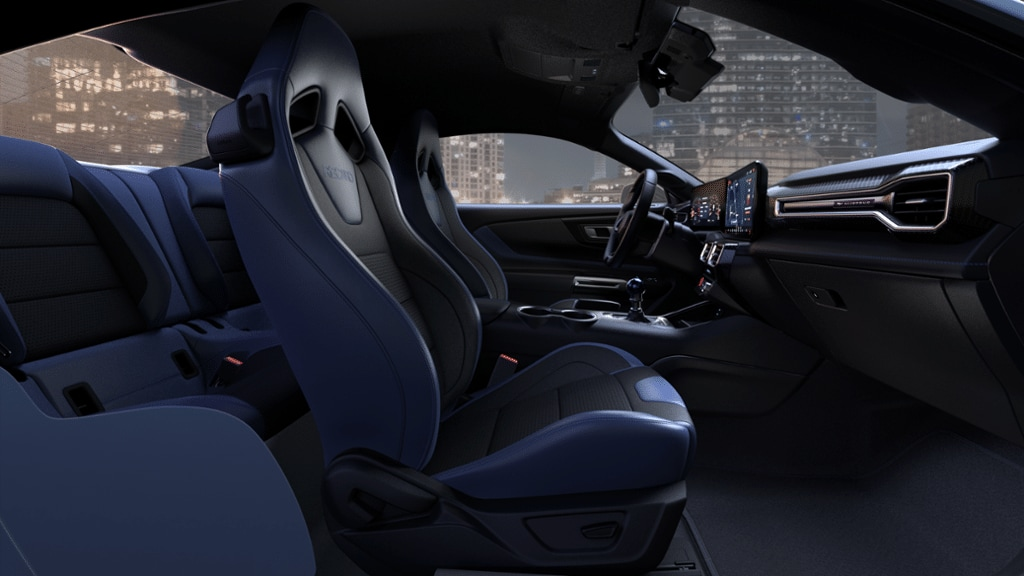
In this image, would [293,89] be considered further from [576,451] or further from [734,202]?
[734,202]

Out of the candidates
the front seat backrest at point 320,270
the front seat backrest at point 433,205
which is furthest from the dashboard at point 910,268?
the front seat backrest at point 433,205

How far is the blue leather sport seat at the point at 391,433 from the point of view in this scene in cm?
99

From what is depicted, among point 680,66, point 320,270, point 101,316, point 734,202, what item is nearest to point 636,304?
point 734,202

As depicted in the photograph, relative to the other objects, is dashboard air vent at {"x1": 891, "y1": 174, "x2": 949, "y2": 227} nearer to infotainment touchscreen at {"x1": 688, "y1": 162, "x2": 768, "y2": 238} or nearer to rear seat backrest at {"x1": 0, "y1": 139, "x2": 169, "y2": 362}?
infotainment touchscreen at {"x1": 688, "y1": 162, "x2": 768, "y2": 238}

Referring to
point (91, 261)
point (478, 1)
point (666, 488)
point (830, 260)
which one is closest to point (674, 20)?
point (478, 1)

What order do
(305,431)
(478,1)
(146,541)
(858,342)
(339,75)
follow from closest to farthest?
(146,541) → (339,75) → (858,342) → (305,431) → (478,1)

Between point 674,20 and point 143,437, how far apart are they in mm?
2183

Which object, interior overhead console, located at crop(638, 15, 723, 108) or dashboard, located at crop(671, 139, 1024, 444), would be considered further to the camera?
interior overhead console, located at crop(638, 15, 723, 108)

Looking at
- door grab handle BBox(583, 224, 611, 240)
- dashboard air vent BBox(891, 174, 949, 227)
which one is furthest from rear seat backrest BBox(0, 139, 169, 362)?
door grab handle BBox(583, 224, 611, 240)

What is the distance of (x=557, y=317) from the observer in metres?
2.06

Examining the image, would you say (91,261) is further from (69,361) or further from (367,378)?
(367,378)

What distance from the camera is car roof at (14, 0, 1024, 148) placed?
30.3 inches

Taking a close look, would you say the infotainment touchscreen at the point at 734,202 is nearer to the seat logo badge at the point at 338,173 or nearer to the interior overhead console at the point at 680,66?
the interior overhead console at the point at 680,66

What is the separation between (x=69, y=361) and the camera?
1428 millimetres
